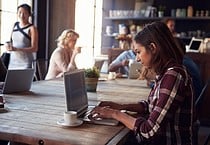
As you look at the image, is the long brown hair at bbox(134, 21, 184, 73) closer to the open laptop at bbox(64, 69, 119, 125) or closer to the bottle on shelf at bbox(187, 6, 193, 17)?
the open laptop at bbox(64, 69, 119, 125)

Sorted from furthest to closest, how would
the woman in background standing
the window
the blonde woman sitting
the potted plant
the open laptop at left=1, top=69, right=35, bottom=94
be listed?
the window → the woman in background standing → the blonde woman sitting → the potted plant → the open laptop at left=1, top=69, right=35, bottom=94

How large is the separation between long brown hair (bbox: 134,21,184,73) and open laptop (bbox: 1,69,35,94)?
0.99 meters

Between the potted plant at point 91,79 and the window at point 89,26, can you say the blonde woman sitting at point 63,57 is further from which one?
the window at point 89,26

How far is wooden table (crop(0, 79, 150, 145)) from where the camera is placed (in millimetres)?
1332

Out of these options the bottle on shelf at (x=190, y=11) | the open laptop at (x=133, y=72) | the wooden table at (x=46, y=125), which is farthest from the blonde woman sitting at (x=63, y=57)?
the bottle on shelf at (x=190, y=11)

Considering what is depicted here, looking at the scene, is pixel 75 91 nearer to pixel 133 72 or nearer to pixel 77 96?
pixel 77 96

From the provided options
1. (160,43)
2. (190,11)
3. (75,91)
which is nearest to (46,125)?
(75,91)

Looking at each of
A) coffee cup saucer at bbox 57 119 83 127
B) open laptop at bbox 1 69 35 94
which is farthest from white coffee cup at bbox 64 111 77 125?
open laptop at bbox 1 69 35 94

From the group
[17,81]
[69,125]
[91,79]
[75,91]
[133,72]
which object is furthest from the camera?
[133,72]

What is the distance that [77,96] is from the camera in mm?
1763

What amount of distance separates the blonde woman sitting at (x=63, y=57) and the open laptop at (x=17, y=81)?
3.88 feet

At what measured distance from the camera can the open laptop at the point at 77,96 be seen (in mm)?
1617

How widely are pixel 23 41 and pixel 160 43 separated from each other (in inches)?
99.4

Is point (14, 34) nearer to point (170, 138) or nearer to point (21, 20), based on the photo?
point (21, 20)
